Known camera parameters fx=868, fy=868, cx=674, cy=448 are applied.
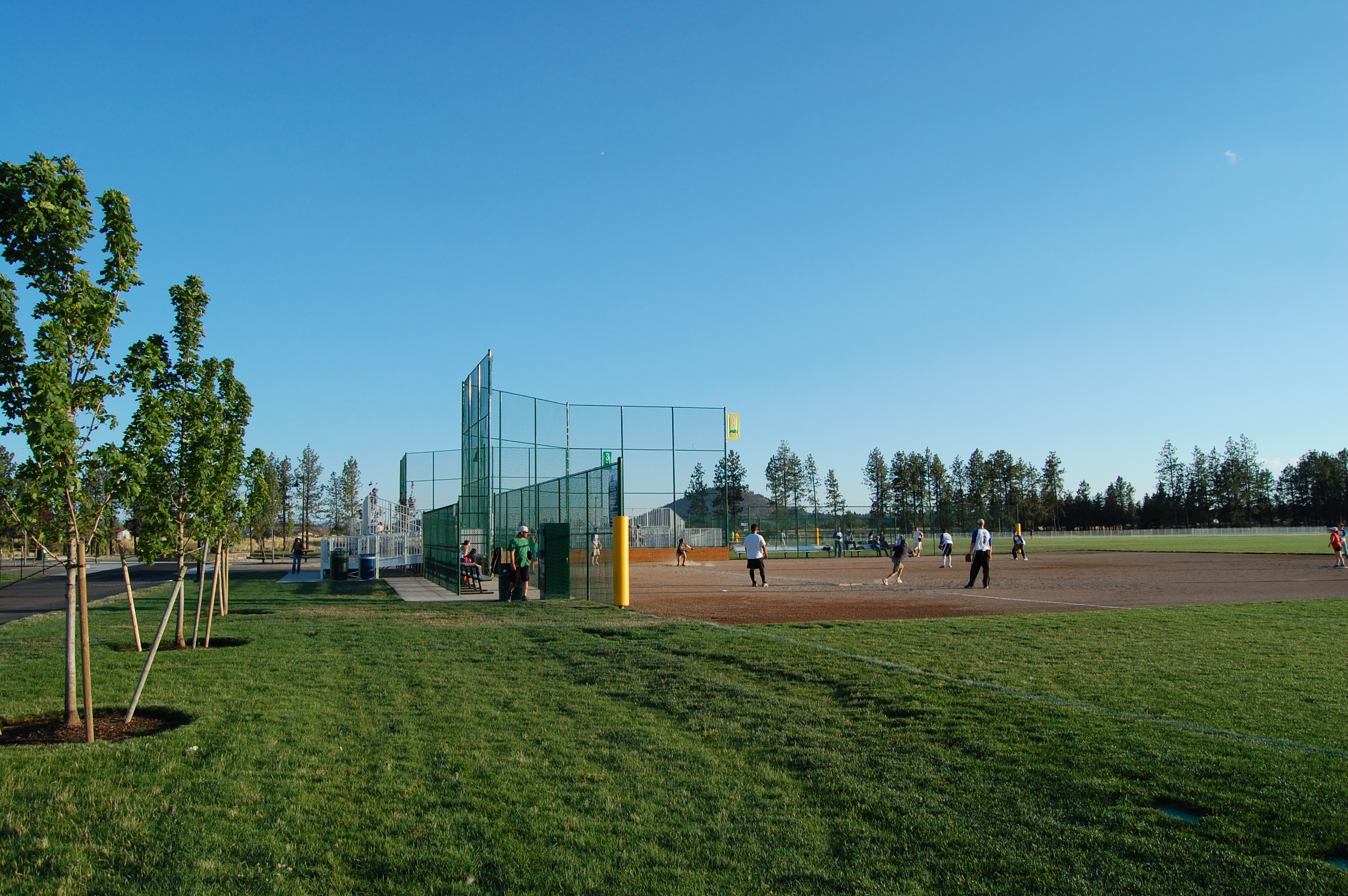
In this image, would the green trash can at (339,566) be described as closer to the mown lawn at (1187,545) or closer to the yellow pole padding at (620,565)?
the yellow pole padding at (620,565)

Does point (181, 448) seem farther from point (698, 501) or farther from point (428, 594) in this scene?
point (698, 501)

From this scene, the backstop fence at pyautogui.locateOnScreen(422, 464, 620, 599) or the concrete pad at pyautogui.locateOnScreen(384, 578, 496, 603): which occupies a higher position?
the backstop fence at pyautogui.locateOnScreen(422, 464, 620, 599)

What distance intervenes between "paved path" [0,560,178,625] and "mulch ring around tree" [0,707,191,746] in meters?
5.01

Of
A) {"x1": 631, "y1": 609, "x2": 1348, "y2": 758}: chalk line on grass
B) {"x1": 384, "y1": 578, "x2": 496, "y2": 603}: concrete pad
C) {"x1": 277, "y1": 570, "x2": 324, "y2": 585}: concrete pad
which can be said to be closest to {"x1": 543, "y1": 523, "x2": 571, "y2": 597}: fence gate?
{"x1": 384, "y1": 578, "x2": 496, "y2": 603}: concrete pad

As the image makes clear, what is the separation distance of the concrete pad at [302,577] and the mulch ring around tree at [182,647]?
15.1 m

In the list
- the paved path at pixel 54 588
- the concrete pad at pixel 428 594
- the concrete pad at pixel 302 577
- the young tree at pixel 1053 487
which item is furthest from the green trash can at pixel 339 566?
the young tree at pixel 1053 487

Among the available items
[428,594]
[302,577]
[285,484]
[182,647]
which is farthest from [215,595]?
[285,484]

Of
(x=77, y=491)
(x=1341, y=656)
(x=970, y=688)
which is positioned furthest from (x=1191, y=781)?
(x=77, y=491)

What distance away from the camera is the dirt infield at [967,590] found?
1582 cm

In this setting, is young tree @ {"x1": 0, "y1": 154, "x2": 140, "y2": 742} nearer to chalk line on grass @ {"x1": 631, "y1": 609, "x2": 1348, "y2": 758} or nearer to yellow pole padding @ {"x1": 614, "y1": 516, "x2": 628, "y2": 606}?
chalk line on grass @ {"x1": 631, "y1": 609, "x2": 1348, "y2": 758}

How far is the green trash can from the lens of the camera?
87.9 feet

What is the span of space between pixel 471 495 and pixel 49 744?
1760cm

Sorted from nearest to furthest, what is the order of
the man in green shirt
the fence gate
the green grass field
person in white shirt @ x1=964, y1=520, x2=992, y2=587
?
the green grass field, the man in green shirt, the fence gate, person in white shirt @ x1=964, y1=520, x2=992, y2=587

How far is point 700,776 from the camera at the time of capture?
5406 millimetres
